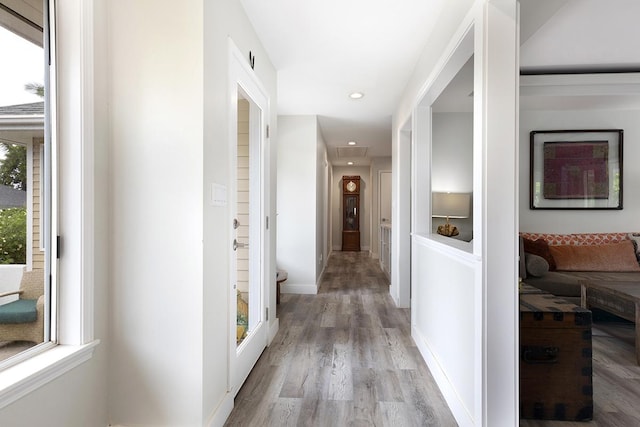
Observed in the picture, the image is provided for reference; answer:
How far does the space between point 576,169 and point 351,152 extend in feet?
13.3

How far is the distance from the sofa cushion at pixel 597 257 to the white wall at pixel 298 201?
2.82 meters

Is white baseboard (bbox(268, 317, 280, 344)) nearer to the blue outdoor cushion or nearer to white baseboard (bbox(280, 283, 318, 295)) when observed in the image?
white baseboard (bbox(280, 283, 318, 295))

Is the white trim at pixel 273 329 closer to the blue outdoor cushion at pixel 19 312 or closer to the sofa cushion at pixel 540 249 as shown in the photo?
the blue outdoor cushion at pixel 19 312

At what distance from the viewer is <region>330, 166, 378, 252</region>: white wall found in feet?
29.4

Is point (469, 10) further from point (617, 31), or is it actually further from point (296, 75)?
point (296, 75)

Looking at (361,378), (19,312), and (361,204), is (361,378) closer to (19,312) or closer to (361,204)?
(19,312)

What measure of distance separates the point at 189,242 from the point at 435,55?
6.46ft

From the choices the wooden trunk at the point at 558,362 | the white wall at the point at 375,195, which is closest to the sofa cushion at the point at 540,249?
the wooden trunk at the point at 558,362

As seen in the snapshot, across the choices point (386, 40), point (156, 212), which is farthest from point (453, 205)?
point (156, 212)

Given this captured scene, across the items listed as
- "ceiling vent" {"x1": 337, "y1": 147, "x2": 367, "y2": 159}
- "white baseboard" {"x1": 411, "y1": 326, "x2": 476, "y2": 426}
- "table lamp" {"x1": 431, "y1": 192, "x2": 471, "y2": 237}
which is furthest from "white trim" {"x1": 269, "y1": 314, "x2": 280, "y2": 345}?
"ceiling vent" {"x1": 337, "y1": 147, "x2": 367, "y2": 159}

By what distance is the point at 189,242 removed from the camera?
4.66 feet

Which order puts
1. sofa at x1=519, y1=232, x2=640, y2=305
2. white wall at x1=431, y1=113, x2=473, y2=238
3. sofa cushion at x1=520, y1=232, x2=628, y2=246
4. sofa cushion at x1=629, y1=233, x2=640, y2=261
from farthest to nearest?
1. white wall at x1=431, y1=113, x2=473, y2=238
2. sofa cushion at x1=520, y1=232, x2=628, y2=246
3. sofa cushion at x1=629, y1=233, x2=640, y2=261
4. sofa at x1=519, y1=232, x2=640, y2=305

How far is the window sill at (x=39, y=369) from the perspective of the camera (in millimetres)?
1016

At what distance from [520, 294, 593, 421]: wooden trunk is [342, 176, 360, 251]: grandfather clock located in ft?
23.6
